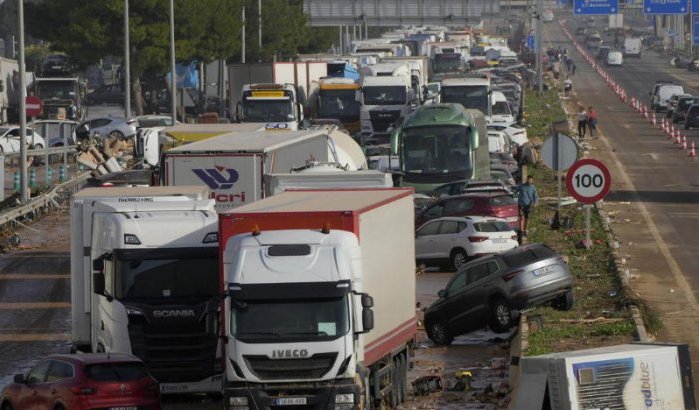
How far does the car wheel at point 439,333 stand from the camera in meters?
28.5

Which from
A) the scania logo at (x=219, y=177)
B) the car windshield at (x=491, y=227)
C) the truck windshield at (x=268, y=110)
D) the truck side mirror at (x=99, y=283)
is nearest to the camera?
the truck side mirror at (x=99, y=283)

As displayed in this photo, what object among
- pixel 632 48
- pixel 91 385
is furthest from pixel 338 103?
pixel 632 48

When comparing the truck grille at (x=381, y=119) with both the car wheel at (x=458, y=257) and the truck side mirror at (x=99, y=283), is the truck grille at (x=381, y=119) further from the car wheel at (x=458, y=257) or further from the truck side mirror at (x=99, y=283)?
the truck side mirror at (x=99, y=283)

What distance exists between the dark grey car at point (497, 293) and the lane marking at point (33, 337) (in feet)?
19.8

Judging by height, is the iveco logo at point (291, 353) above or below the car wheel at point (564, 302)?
above

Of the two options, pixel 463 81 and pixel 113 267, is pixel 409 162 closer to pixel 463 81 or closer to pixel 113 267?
pixel 463 81

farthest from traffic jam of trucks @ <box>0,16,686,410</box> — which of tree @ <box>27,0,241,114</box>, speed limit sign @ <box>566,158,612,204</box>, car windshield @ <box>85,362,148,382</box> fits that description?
tree @ <box>27,0,241,114</box>

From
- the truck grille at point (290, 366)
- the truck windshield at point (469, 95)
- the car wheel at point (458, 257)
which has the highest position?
the truck windshield at point (469, 95)

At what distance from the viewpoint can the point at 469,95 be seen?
65.2m

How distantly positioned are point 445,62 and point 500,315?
78.0m

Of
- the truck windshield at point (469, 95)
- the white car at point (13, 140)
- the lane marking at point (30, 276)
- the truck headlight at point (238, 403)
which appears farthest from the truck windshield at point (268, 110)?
the truck headlight at point (238, 403)

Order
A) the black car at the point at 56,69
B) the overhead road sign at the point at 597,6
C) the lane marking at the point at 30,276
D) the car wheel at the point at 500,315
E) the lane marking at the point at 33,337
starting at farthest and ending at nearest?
1. the overhead road sign at the point at 597,6
2. the black car at the point at 56,69
3. the lane marking at the point at 30,276
4. the lane marking at the point at 33,337
5. the car wheel at the point at 500,315

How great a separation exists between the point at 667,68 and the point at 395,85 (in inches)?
3244

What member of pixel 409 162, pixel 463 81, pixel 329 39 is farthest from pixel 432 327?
pixel 329 39
